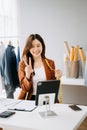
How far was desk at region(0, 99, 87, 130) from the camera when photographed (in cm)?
178

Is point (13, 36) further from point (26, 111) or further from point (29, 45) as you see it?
point (26, 111)

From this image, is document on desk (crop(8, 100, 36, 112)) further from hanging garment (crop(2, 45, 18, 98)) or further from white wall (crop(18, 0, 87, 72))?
white wall (crop(18, 0, 87, 72))

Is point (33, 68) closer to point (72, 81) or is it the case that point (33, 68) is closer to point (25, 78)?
point (25, 78)

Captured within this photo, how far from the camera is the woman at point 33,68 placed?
2840 mm

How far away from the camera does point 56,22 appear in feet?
11.7

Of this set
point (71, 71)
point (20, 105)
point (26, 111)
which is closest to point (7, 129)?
point (26, 111)

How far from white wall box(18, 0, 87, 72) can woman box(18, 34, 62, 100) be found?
2.33 ft

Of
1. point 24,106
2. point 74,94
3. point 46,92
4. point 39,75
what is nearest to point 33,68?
point 39,75

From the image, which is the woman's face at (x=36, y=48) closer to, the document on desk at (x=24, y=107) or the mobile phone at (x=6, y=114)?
the document on desk at (x=24, y=107)

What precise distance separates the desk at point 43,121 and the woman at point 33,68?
692 mm

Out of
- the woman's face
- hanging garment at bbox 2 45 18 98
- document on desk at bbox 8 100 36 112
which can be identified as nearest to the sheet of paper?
document on desk at bbox 8 100 36 112

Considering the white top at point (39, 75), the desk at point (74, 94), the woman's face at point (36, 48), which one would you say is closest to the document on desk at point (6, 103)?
the white top at point (39, 75)

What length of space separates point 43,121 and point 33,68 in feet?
3.66

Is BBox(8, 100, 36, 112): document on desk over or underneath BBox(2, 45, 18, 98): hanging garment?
underneath
